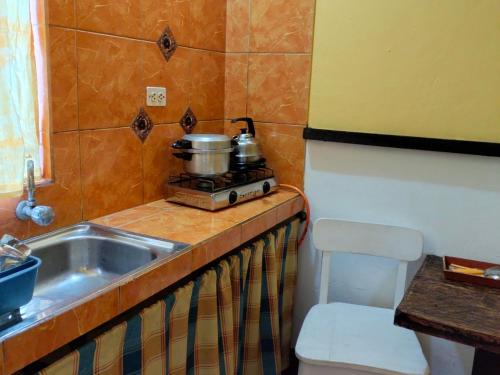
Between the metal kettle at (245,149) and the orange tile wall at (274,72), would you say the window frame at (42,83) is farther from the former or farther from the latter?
the orange tile wall at (274,72)

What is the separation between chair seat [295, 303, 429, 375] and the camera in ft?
5.16

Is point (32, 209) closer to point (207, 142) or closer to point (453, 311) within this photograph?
point (207, 142)

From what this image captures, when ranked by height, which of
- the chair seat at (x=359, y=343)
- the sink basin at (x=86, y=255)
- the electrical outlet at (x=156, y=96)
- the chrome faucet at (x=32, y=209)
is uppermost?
the electrical outlet at (x=156, y=96)

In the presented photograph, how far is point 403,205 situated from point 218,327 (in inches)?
36.8

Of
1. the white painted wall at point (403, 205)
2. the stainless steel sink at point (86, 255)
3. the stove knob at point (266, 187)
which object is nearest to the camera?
the stainless steel sink at point (86, 255)

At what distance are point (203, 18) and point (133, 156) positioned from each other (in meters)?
0.71

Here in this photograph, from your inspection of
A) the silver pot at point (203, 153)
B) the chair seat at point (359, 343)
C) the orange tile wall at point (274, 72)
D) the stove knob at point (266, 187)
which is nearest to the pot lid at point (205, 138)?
the silver pot at point (203, 153)

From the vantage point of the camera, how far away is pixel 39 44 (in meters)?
1.37

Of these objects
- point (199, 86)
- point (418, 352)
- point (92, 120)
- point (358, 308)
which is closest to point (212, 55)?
point (199, 86)

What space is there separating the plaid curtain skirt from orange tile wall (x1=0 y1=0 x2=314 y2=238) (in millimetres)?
468

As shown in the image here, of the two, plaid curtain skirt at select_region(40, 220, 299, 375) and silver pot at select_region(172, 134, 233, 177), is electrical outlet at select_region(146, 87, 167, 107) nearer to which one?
silver pot at select_region(172, 134, 233, 177)

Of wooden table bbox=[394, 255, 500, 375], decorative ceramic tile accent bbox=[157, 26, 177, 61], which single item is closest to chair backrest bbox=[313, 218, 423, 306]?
wooden table bbox=[394, 255, 500, 375]

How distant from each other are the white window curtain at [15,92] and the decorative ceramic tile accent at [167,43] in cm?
58

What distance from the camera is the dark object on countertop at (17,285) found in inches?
37.7
